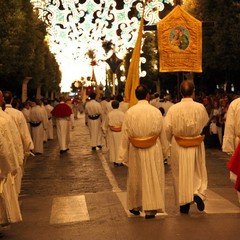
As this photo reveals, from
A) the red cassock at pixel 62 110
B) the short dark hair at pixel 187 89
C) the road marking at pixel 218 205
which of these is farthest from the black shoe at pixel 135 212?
the red cassock at pixel 62 110

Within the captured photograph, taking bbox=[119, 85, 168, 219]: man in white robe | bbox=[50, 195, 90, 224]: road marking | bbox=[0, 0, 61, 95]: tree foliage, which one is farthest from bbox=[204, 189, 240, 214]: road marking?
bbox=[0, 0, 61, 95]: tree foliage

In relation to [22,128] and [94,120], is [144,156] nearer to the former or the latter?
[22,128]

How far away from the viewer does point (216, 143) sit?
997 inches

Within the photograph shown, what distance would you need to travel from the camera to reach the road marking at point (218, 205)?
11.1 m

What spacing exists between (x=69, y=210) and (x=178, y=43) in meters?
7.57

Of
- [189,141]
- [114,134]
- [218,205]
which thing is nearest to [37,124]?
[114,134]

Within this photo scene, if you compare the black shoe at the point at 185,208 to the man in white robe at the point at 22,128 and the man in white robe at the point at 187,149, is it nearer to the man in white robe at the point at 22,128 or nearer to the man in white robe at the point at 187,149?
the man in white robe at the point at 187,149

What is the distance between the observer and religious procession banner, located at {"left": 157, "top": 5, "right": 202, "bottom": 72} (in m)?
18.6

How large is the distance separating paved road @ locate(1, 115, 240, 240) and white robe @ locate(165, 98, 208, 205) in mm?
341

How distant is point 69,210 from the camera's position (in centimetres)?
1206

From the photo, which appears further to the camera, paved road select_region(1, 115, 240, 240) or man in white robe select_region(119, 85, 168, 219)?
man in white robe select_region(119, 85, 168, 219)

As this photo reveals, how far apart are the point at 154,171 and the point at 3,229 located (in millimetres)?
2222

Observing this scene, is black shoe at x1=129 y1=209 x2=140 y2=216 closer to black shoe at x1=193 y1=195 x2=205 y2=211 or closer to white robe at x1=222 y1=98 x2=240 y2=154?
black shoe at x1=193 y1=195 x2=205 y2=211

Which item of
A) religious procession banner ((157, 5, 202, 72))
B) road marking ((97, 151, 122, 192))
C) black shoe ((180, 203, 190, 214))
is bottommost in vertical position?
road marking ((97, 151, 122, 192))
